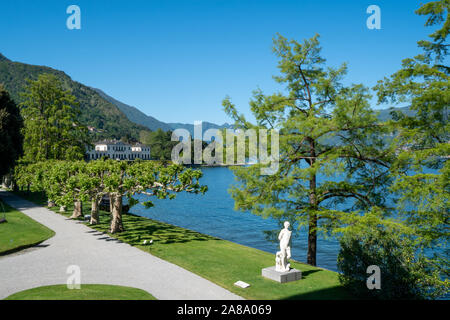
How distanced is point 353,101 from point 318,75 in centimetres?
346

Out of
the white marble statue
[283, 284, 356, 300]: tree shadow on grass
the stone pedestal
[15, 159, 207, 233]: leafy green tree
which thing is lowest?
[283, 284, 356, 300]: tree shadow on grass

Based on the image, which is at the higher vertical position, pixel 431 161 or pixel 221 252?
pixel 431 161

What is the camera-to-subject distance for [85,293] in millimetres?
11930

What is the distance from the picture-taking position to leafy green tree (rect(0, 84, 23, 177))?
4122 centimetres

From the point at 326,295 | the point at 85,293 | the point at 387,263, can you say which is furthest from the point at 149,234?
the point at 387,263

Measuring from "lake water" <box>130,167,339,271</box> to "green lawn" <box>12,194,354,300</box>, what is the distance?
4861mm

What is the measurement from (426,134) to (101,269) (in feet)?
51.8

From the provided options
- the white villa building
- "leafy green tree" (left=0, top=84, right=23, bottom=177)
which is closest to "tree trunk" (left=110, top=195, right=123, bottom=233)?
"leafy green tree" (left=0, top=84, right=23, bottom=177)

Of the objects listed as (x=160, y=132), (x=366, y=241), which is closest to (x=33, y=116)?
(x=366, y=241)

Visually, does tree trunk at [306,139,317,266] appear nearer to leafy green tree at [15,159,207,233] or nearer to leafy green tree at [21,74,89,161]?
leafy green tree at [15,159,207,233]

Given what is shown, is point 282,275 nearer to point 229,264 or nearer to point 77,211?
point 229,264

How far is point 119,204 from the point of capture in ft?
78.5

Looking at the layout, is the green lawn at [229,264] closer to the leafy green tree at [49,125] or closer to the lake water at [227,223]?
the lake water at [227,223]
